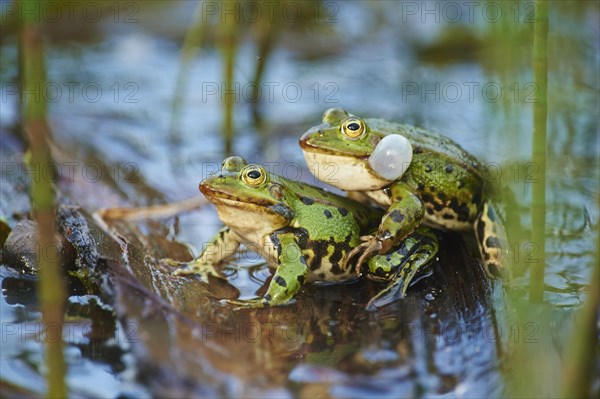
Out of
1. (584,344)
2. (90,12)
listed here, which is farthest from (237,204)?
(90,12)

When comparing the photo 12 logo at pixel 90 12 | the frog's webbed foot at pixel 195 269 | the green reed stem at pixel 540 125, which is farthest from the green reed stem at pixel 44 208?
the photo 12 logo at pixel 90 12

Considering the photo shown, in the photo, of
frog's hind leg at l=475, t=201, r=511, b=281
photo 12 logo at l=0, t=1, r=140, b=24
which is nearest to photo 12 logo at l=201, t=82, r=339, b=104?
photo 12 logo at l=0, t=1, r=140, b=24

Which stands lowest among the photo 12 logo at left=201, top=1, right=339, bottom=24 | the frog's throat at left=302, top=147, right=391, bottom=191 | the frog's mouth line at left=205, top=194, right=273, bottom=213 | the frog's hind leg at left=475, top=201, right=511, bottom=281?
the frog's hind leg at left=475, top=201, right=511, bottom=281

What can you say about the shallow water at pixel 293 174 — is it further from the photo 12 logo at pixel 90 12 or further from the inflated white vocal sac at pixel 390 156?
the inflated white vocal sac at pixel 390 156

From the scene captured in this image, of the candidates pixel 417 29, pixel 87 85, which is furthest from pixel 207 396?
pixel 417 29

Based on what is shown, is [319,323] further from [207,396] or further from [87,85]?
[87,85]

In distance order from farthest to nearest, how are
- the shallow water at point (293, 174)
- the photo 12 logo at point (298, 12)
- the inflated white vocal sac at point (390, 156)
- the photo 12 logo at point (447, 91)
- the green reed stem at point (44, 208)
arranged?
the photo 12 logo at point (298, 12) → the photo 12 logo at point (447, 91) → the inflated white vocal sac at point (390, 156) → the shallow water at point (293, 174) → the green reed stem at point (44, 208)

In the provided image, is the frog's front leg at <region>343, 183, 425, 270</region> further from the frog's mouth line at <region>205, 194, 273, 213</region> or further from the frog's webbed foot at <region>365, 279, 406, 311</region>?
the frog's mouth line at <region>205, 194, 273, 213</region>

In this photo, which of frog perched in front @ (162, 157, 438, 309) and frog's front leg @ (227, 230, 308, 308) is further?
frog perched in front @ (162, 157, 438, 309)
